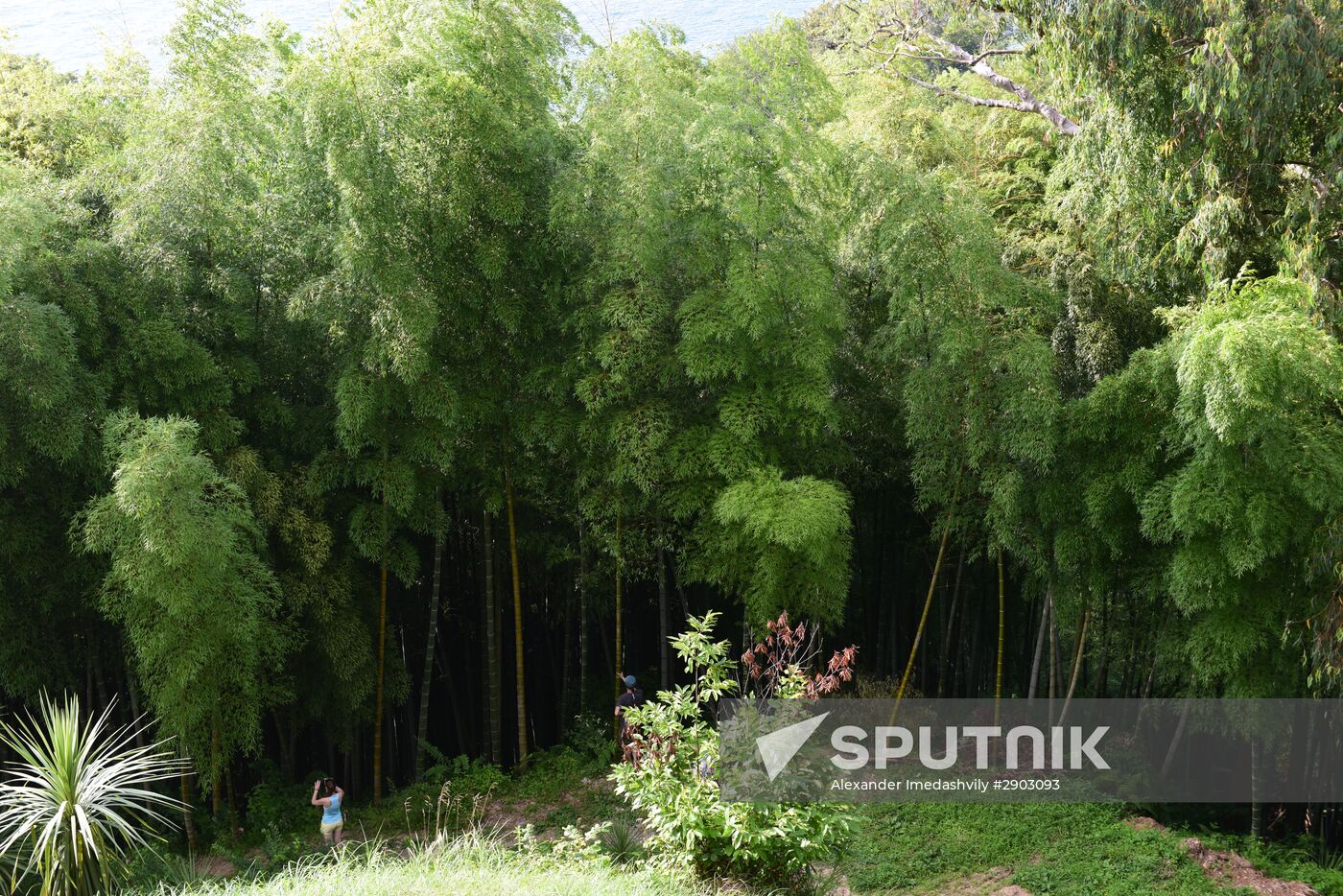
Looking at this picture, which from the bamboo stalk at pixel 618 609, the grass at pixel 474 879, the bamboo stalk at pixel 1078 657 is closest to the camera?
the grass at pixel 474 879

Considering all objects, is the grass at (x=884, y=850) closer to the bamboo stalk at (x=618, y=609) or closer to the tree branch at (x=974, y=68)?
the bamboo stalk at (x=618, y=609)

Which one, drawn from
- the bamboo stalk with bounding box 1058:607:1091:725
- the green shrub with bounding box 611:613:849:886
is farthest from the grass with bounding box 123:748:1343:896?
the bamboo stalk with bounding box 1058:607:1091:725

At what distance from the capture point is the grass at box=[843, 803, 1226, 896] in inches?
221

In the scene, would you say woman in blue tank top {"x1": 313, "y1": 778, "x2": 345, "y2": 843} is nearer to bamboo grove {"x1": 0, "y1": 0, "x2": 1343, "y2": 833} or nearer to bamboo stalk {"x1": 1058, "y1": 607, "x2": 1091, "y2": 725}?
bamboo grove {"x1": 0, "y1": 0, "x2": 1343, "y2": 833}

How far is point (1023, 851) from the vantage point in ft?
19.8

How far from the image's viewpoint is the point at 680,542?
297 inches

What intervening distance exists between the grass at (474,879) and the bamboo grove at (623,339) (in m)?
2.25

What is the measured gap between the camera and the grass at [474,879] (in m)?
3.71

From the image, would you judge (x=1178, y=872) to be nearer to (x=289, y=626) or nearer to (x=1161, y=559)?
(x=1161, y=559)

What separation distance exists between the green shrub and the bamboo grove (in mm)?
1966

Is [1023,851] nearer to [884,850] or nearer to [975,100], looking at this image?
[884,850]

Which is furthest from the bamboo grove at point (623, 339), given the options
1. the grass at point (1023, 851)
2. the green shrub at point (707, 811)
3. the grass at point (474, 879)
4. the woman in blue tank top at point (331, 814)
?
the grass at point (474, 879)

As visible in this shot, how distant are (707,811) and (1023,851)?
283cm

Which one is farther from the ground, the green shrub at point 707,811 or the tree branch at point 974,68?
the tree branch at point 974,68
